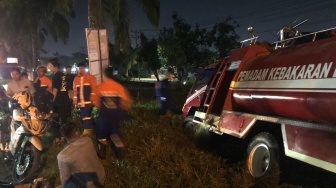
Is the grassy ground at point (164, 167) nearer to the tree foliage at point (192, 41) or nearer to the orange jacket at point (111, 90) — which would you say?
the orange jacket at point (111, 90)

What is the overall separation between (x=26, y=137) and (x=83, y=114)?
4.23 feet

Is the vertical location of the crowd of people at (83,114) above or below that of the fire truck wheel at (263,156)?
above

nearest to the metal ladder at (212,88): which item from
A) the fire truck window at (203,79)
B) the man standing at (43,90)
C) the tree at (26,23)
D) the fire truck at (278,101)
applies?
the fire truck at (278,101)

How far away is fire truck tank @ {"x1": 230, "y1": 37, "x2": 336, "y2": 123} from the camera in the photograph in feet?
13.9

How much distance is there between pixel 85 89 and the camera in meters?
6.60

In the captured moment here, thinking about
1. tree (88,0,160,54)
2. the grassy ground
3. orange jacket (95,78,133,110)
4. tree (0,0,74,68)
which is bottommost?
the grassy ground

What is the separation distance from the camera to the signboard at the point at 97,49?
29.6ft

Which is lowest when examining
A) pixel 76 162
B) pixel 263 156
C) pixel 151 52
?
pixel 263 156

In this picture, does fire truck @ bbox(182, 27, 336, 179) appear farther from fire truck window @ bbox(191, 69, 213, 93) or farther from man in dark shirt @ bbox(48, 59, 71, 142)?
man in dark shirt @ bbox(48, 59, 71, 142)

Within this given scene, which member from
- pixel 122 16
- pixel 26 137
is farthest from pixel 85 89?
pixel 122 16

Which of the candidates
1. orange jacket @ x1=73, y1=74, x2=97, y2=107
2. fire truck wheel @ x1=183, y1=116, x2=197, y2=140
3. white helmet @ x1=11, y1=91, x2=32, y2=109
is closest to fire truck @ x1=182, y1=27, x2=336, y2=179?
fire truck wheel @ x1=183, y1=116, x2=197, y2=140

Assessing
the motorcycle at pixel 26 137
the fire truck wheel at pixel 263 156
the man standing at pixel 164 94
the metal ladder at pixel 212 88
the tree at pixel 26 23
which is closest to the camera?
the fire truck wheel at pixel 263 156

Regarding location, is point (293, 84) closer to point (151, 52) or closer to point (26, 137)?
point (26, 137)

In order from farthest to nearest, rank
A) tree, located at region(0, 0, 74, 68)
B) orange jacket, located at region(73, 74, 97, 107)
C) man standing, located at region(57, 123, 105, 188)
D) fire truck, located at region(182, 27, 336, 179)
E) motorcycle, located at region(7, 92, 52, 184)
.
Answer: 1. tree, located at region(0, 0, 74, 68)
2. orange jacket, located at region(73, 74, 97, 107)
3. motorcycle, located at region(7, 92, 52, 184)
4. fire truck, located at region(182, 27, 336, 179)
5. man standing, located at region(57, 123, 105, 188)
